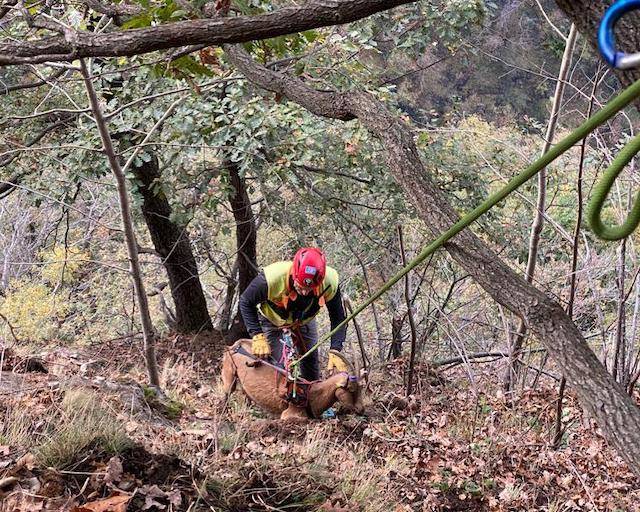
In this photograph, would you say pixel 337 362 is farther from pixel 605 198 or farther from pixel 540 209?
pixel 605 198

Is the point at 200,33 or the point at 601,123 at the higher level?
the point at 200,33

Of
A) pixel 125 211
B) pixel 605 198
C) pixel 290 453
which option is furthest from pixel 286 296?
pixel 605 198

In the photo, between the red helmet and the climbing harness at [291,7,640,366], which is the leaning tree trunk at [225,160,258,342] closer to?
the red helmet

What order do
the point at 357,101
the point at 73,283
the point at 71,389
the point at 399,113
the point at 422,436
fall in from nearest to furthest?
the point at 357,101 → the point at 71,389 → the point at 422,436 → the point at 399,113 → the point at 73,283

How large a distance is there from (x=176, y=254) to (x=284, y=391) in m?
3.85

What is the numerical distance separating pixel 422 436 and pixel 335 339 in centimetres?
143

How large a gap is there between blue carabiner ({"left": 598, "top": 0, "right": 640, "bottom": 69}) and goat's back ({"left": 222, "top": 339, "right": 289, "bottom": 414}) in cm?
566

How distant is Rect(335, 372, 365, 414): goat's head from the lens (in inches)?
243

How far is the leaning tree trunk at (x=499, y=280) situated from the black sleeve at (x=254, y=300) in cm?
226

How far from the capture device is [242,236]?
9.56 meters

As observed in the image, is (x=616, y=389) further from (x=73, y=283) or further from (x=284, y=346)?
(x=73, y=283)

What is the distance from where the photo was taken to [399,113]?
7.97 metres

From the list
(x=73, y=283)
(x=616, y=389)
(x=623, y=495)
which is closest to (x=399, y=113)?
(x=623, y=495)

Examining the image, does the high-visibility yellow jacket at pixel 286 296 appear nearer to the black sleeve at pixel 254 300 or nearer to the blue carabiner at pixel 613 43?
the black sleeve at pixel 254 300
